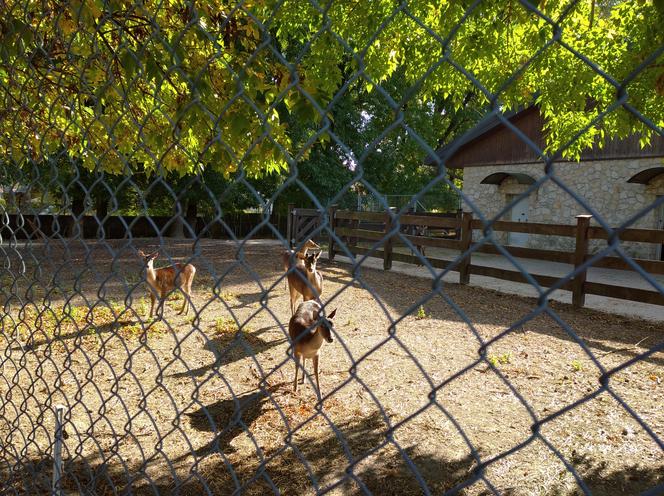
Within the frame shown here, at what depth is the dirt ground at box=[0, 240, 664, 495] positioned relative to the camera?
7.83ft

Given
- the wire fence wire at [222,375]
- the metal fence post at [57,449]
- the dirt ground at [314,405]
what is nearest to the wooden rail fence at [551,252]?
the dirt ground at [314,405]

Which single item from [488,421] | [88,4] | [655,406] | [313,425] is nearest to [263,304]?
[88,4]

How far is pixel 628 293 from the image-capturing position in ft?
25.0

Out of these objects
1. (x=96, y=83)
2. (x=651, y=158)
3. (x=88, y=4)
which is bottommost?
(x=88, y=4)

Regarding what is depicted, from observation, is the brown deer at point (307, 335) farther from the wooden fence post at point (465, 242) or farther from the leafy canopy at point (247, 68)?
the wooden fence post at point (465, 242)

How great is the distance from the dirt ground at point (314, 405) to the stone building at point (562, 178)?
256 inches

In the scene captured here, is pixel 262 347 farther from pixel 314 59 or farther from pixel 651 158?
pixel 651 158

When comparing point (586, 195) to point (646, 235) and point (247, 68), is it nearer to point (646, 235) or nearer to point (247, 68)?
point (646, 235)

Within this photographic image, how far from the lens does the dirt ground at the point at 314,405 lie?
7.83 ft

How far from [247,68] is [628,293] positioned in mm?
7622

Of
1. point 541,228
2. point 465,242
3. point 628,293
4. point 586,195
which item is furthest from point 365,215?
point 586,195

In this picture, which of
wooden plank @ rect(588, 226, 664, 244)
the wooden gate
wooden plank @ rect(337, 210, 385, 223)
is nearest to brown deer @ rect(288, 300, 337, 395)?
wooden plank @ rect(588, 226, 664, 244)

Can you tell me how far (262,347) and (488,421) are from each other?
2.87 meters

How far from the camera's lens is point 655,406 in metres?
4.36
